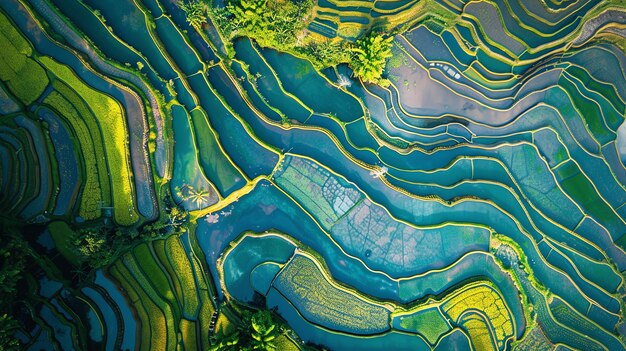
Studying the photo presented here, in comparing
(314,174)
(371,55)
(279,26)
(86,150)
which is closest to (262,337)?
(314,174)

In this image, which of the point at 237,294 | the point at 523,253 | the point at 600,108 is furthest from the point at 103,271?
the point at 600,108

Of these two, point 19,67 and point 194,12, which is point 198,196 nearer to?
point 194,12

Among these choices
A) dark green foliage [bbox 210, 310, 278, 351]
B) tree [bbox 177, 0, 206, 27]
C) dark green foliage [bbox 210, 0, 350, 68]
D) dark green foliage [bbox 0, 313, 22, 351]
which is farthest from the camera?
tree [bbox 177, 0, 206, 27]

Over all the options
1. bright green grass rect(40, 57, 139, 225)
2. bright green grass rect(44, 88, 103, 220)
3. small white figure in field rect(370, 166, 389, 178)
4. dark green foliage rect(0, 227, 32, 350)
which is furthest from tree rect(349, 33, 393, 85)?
dark green foliage rect(0, 227, 32, 350)

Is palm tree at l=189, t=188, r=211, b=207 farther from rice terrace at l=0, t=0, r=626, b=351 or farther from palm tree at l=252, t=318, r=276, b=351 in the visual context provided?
palm tree at l=252, t=318, r=276, b=351

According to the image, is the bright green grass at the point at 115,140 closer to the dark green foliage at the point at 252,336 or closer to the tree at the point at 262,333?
the dark green foliage at the point at 252,336

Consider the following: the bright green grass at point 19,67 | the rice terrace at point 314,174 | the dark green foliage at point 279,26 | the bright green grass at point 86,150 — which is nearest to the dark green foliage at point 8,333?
the rice terrace at point 314,174
